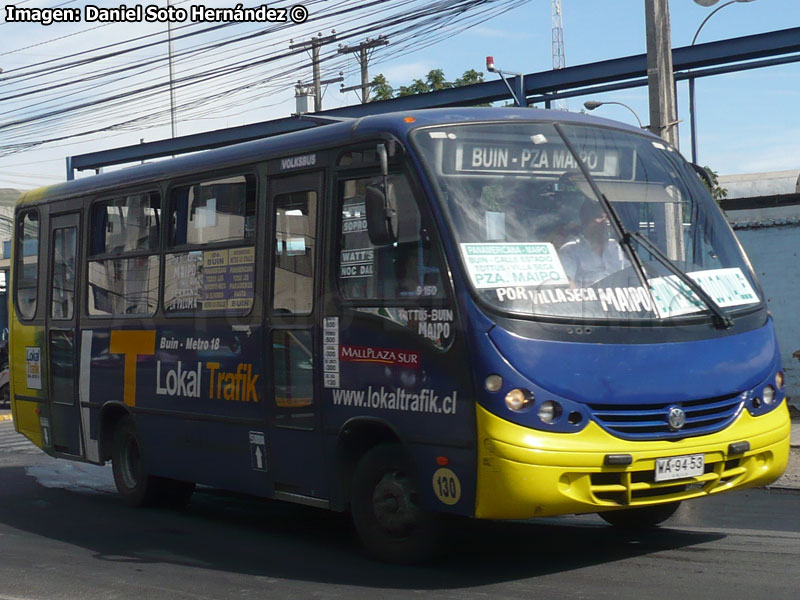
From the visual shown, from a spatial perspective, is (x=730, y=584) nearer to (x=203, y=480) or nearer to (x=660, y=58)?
(x=203, y=480)

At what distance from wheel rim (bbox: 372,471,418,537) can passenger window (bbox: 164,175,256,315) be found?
1.91m

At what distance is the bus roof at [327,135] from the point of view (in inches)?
284

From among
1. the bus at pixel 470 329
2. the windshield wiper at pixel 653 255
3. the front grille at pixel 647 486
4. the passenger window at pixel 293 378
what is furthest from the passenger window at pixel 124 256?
the front grille at pixel 647 486

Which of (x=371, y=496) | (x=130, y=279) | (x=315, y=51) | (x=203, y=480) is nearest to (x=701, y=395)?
(x=371, y=496)

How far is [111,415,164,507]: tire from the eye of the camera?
1012 cm

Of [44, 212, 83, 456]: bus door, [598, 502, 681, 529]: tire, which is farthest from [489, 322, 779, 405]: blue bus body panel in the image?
[44, 212, 83, 456]: bus door

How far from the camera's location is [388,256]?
23.3 feet

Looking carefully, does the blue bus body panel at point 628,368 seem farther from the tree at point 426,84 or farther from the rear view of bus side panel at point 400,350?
the tree at point 426,84

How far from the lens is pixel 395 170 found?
7102mm

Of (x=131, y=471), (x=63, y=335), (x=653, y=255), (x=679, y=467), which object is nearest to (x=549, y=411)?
(x=679, y=467)

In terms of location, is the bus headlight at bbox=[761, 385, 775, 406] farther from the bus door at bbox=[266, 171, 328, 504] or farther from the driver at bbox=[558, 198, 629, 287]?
the bus door at bbox=[266, 171, 328, 504]

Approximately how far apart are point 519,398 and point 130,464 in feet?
16.9

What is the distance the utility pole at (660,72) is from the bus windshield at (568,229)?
418 cm

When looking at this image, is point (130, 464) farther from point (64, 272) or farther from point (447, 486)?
point (447, 486)
